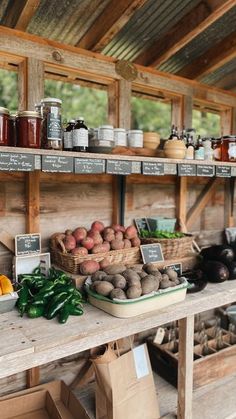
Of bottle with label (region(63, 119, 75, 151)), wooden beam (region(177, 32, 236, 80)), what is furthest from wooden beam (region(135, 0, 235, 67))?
bottle with label (region(63, 119, 75, 151))

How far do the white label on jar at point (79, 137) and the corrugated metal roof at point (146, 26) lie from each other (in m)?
0.80

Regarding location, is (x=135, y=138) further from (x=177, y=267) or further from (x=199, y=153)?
(x=177, y=267)

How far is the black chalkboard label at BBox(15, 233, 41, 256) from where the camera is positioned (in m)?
A: 1.97

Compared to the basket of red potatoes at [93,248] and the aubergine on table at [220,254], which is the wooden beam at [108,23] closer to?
the basket of red potatoes at [93,248]

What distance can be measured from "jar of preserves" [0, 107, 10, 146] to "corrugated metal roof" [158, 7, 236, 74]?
1.47 m

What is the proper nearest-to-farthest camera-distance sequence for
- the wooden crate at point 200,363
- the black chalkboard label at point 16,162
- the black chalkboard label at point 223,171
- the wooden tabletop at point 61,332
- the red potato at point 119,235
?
1. the wooden tabletop at point 61,332
2. the black chalkboard label at point 16,162
3. the red potato at point 119,235
4. the wooden crate at point 200,363
5. the black chalkboard label at point 223,171

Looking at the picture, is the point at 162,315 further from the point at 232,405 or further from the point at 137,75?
the point at 137,75

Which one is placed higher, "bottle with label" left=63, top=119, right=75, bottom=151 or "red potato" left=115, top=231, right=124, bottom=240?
"bottle with label" left=63, top=119, right=75, bottom=151

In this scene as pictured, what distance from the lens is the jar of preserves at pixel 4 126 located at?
150 cm

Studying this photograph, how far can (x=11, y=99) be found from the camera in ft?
25.7

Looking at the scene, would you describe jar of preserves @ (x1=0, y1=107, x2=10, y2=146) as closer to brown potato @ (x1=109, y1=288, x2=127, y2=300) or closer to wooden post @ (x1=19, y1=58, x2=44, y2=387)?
wooden post @ (x1=19, y1=58, x2=44, y2=387)

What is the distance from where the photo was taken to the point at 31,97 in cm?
196

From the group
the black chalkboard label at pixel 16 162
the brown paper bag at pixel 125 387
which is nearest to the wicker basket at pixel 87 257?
the brown paper bag at pixel 125 387

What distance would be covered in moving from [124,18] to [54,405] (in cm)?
215
